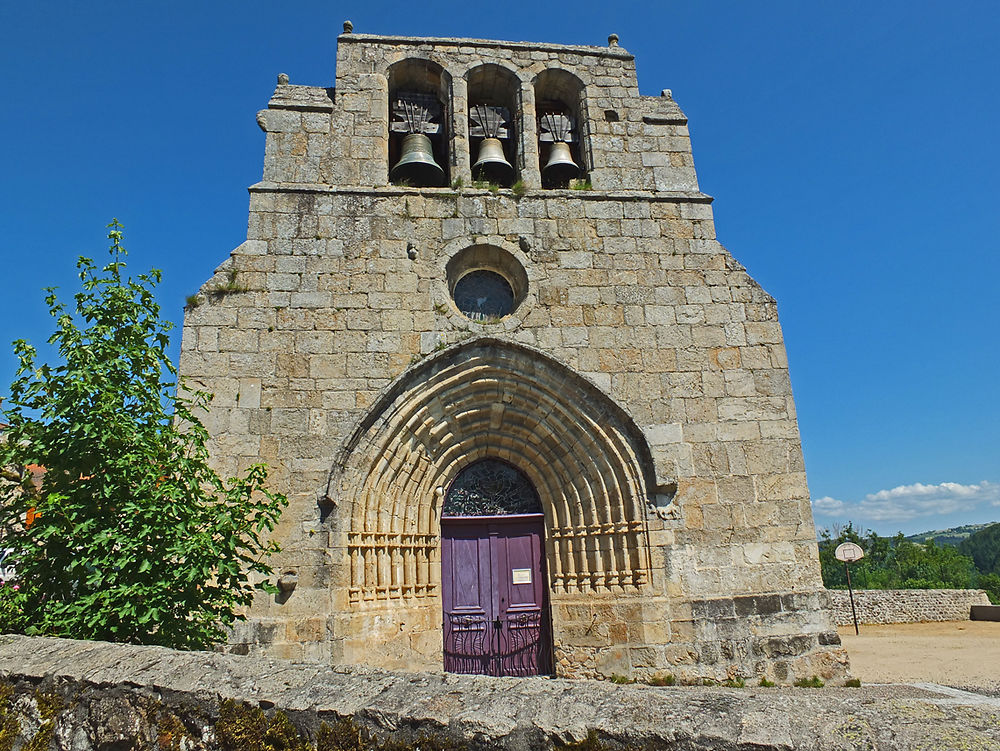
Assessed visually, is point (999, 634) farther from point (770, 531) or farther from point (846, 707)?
point (846, 707)

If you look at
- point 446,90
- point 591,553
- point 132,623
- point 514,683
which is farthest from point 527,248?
point 514,683

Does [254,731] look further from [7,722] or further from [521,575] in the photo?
[521,575]

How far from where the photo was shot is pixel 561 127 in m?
7.82

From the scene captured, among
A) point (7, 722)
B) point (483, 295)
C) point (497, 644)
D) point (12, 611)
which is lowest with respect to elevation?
→ point (497, 644)

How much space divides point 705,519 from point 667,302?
7.19 ft

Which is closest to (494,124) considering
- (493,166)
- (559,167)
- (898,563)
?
(493,166)

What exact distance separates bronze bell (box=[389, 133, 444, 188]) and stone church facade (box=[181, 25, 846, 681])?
3 centimetres

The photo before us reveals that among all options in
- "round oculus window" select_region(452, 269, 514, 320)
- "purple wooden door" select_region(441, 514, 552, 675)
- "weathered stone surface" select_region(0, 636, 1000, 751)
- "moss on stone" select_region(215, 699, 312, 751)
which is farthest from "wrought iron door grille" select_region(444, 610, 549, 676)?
"moss on stone" select_region(215, 699, 312, 751)

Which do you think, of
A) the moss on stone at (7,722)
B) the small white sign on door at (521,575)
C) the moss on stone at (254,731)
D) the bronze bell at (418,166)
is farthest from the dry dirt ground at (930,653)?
the bronze bell at (418,166)

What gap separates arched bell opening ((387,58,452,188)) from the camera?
7.31m

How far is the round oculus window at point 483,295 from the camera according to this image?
6949 millimetres

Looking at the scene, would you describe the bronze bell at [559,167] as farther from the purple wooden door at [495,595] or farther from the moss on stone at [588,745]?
the moss on stone at [588,745]

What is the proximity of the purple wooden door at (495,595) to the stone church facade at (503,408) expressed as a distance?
0.02 meters

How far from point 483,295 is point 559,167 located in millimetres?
1771
